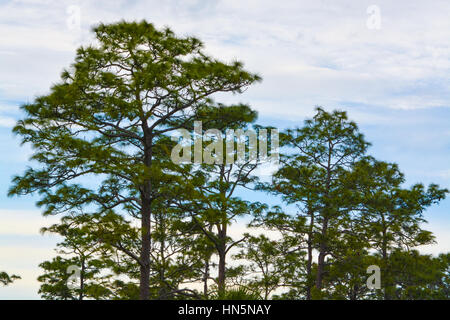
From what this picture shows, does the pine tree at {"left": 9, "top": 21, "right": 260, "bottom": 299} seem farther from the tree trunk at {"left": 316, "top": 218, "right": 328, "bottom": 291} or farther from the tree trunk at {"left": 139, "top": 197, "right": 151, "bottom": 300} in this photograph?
the tree trunk at {"left": 316, "top": 218, "right": 328, "bottom": 291}

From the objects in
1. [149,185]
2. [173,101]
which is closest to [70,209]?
[149,185]

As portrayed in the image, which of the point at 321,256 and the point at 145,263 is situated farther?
the point at 321,256

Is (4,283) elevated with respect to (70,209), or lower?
lower

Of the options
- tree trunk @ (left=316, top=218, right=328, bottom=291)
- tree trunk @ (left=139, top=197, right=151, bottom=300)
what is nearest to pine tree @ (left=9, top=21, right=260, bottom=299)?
tree trunk @ (left=139, top=197, right=151, bottom=300)

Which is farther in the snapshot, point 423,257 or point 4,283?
point 4,283

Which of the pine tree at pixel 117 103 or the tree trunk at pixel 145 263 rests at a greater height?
the pine tree at pixel 117 103

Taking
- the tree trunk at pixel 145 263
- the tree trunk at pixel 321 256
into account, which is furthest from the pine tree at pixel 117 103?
the tree trunk at pixel 321 256

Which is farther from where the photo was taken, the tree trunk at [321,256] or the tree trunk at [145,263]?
the tree trunk at [321,256]

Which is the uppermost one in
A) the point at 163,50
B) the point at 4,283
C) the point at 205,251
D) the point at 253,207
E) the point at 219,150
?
the point at 163,50

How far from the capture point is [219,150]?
2145 cm

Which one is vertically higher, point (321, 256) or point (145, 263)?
point (321, 256)

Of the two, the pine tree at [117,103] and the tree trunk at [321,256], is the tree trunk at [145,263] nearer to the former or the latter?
the pine tree at [117,103]

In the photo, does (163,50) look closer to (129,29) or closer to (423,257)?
(129,29)
